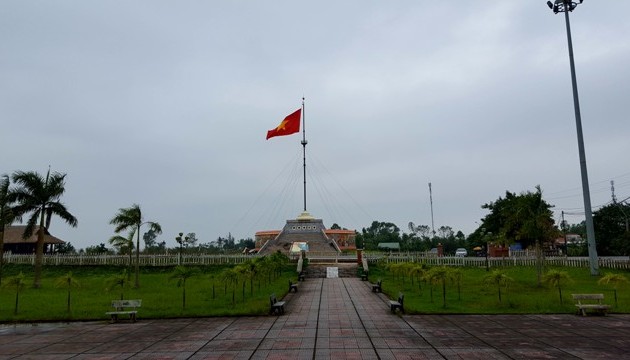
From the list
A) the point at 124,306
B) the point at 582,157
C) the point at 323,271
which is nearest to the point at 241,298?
the point at 124,306

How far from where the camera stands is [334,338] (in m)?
11.3

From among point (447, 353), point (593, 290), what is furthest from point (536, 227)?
point (447, 353)

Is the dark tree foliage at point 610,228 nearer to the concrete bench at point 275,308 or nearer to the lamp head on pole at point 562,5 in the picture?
the lamp head on pole at point 562,5

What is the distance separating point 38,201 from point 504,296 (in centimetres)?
2575

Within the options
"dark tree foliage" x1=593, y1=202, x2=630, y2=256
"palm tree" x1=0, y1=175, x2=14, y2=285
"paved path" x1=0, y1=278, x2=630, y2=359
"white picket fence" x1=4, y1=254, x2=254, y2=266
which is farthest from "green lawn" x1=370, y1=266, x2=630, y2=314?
"palm tree" x1=0, y1=175, x2=14, y2=285

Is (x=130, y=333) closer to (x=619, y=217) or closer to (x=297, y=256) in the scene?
(x=297, y=256)

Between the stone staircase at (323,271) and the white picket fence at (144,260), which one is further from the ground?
the white picket fence at (144,260)

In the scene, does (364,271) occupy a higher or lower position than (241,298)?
higher

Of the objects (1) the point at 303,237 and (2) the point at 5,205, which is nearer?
(2) the point at 5,205

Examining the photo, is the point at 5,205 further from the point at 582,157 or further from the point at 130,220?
the point at 582,157

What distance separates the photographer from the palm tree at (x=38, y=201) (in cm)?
2621

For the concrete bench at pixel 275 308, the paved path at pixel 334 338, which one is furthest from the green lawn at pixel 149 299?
the paved path at pixel 334 338

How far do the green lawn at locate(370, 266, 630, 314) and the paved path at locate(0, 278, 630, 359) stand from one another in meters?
1.15

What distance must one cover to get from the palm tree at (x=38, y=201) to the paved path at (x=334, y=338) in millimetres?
14580
